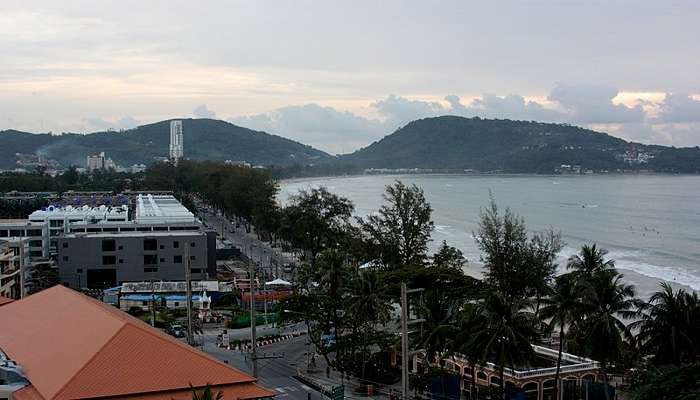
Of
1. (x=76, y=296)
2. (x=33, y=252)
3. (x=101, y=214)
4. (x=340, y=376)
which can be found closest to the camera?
(x=76, y=296)

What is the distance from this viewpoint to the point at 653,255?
216ft

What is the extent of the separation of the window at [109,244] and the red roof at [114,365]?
2910cm

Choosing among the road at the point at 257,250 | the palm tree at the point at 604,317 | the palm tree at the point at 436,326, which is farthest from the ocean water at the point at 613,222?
the palm tree at the point at 604,317

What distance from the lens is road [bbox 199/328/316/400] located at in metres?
25.2

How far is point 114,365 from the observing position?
17531 millimetres

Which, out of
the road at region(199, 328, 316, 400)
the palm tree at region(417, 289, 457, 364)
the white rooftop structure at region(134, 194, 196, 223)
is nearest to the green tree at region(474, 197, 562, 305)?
the road at region(199, 328, 316, 400)

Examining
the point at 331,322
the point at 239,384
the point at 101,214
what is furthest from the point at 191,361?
the point at 101,214

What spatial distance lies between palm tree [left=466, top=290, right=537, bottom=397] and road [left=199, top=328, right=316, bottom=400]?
6358 millimetres

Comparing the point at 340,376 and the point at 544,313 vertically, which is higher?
the point at 544,313

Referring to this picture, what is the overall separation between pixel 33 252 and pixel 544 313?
4037 cm

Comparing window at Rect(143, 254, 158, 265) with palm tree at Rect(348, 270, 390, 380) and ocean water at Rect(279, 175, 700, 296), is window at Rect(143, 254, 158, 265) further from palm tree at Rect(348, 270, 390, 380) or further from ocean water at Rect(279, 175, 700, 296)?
palm tree at Rect(348, 270, 390, 380)

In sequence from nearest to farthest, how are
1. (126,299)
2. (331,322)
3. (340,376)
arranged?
(340,376), (331,322), (126,299)

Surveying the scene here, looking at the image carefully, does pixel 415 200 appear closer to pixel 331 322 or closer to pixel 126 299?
pixel 331 322

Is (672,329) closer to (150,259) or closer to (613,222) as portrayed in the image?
(150,259)
